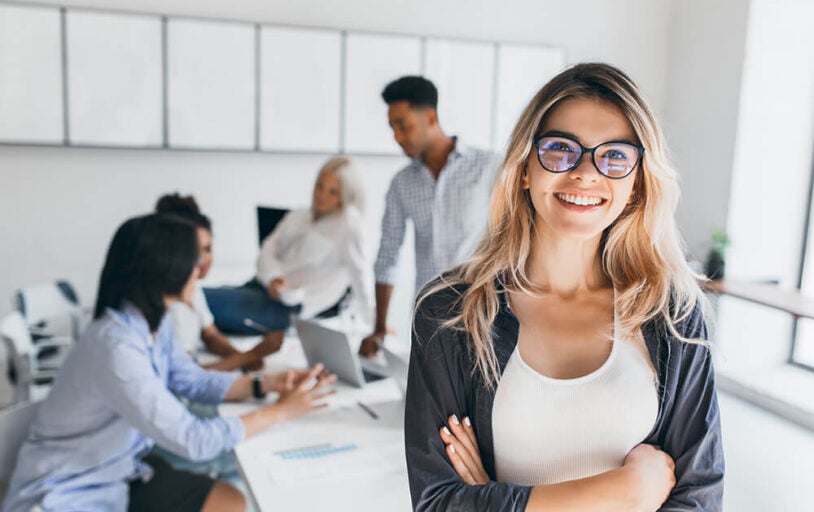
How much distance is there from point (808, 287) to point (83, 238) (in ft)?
14.0

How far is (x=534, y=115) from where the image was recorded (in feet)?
4.10

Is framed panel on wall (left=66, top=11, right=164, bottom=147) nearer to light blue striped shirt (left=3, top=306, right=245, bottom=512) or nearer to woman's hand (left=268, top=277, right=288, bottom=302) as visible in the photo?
woman's hand (left=268, top=277, right=288, bottom=302)

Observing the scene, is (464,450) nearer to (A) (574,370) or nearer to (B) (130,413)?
(A) (574,370)

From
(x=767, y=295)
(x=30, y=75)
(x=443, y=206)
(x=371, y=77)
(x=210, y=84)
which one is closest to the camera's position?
(x=443, y=206)

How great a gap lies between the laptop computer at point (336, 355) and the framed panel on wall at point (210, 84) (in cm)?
216

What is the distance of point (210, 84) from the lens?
4.06 meters

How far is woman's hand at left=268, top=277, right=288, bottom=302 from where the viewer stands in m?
3.03

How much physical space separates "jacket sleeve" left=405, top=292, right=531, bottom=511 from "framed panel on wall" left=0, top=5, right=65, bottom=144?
3292mm

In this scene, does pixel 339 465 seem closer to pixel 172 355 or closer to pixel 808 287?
pixel 172 355

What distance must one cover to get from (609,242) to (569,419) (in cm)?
36

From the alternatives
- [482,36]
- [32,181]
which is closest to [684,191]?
[482,36]

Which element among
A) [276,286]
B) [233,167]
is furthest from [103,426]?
[233,167]

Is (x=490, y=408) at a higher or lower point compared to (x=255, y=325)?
higher

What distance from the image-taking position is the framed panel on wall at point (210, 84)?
398 cm
